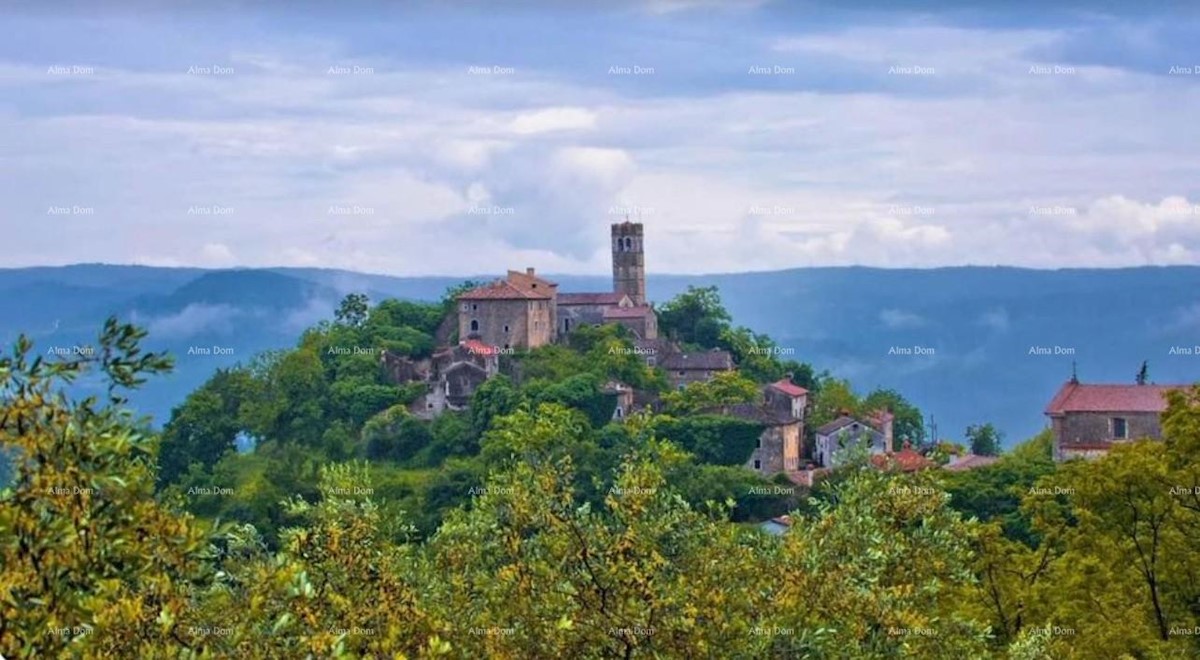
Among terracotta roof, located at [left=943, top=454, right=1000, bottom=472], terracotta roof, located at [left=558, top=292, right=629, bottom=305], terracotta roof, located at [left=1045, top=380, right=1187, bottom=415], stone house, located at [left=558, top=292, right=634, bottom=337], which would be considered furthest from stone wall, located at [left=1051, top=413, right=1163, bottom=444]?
terracotta roof, located at [left=558, top=292, right=629, bottom=305]

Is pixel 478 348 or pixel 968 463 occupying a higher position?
pixel 478 348

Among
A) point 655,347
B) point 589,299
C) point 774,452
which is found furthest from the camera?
point 589,299

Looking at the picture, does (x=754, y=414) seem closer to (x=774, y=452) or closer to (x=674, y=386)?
(x=774, y=452)

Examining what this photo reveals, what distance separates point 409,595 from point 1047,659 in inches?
291

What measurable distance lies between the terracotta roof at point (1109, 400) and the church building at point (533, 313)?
65.8ft

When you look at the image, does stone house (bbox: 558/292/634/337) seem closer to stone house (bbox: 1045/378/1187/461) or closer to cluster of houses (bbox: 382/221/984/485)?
cluster of houses (bbox: 382/221/984/485)

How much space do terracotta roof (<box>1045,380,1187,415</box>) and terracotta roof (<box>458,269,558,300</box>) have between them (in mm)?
21286

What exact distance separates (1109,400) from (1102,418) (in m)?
0.76

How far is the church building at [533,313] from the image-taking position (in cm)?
8262

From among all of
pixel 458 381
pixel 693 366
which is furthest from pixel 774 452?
pixel 458 381

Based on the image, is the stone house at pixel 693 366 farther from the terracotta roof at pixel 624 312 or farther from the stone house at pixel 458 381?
the stone house at pixel 458 381

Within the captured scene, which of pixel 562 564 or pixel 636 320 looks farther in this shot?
pixel 636 320

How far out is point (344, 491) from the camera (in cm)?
2067

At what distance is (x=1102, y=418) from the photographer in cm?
7225
